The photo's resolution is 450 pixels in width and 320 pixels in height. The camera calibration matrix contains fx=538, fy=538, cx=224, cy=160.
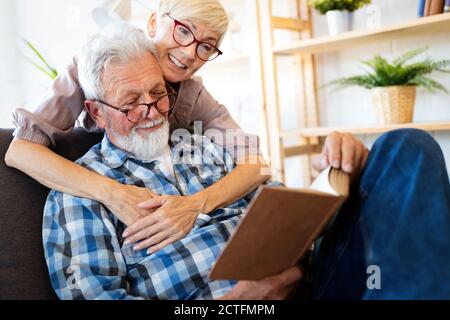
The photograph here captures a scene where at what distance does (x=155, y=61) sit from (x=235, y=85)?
1800 millimetres

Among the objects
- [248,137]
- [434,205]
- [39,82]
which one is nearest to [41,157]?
[248,137]

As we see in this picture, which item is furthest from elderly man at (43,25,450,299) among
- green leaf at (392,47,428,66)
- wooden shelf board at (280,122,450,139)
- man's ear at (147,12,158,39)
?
green leaf at (392,47,428,66)

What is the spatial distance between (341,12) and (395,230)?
171cm

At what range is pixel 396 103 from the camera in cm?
226

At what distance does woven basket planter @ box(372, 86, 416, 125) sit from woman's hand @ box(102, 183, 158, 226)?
1.45 meters

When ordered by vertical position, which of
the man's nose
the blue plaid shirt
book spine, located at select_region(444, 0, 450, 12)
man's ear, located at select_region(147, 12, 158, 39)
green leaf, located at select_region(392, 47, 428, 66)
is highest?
book spine, located at select_region(444, 0, 450, 12)

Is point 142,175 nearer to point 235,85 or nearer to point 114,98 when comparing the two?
point 114,98

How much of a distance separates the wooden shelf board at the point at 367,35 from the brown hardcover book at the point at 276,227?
1466mm

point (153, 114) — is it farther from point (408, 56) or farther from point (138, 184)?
point (408, 56)

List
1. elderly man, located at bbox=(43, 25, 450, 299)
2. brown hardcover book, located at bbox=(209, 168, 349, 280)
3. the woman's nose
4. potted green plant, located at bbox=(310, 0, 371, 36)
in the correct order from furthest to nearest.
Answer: potted green plant, located at bbox=(310, 0, 371, 36)
the woman's nose
elderly man, located at bbox=(43, 25, 450, 299)
brown hardcover book, located at bbox=(209, 168, 349, 280)

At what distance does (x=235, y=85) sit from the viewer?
308 cm

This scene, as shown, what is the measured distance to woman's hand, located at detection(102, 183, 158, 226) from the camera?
3.66 feet

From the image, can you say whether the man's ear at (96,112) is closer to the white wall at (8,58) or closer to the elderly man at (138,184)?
the elderly man at (138,184)

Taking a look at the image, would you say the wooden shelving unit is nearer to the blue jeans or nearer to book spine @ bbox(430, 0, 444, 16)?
book spine @ bbox(430, 0, 444, 16)
